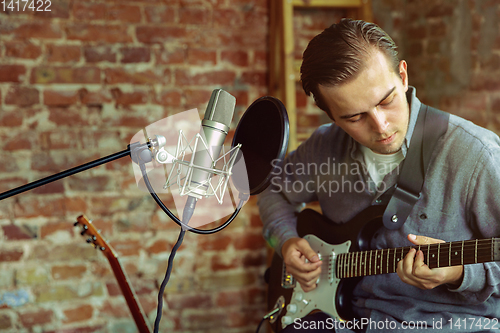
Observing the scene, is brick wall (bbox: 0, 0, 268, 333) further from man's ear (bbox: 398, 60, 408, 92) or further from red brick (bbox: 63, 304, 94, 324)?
man's ear (bbox: 398, 60, 408, 92)

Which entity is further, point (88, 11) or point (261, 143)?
point (88, 11)

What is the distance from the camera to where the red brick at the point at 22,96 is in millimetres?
1542

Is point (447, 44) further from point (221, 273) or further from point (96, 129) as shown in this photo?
point (96, 129)

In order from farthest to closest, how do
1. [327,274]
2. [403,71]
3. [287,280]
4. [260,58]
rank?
[260,58]
[287,280]
[327,274]
[403,71]

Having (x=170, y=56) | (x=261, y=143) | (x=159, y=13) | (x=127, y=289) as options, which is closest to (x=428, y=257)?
(x=261, y=143)

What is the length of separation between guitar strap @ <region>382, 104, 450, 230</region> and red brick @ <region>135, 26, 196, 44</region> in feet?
3.25

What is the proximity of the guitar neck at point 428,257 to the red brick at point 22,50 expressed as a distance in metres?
1.30

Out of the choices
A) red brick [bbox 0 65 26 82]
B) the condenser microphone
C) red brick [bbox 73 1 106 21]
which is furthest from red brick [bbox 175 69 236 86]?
the condenser microphone

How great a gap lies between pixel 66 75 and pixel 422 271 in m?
1.39

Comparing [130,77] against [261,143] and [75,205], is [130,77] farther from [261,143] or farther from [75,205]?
[261,143]

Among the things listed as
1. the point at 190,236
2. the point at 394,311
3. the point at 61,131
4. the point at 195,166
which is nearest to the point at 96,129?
the point at 61,131

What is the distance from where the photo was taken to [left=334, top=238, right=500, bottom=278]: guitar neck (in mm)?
822

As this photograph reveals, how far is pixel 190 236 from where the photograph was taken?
67.9 inches

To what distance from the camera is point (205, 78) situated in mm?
1688
